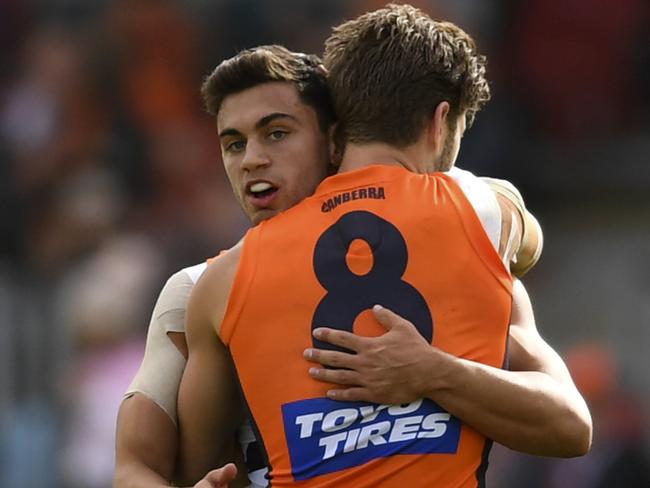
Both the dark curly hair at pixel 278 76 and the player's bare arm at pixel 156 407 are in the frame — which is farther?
the dark curly hair at pixel 278 76

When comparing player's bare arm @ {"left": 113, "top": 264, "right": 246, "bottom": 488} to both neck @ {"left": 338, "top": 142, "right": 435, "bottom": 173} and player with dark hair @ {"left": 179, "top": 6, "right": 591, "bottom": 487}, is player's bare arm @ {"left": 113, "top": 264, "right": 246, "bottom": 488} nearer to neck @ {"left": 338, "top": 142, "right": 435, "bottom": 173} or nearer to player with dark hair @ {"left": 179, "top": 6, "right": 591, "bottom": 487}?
player with dark hair @ {"left": 179, "top": 6, "right": 591, "bottom": 487}

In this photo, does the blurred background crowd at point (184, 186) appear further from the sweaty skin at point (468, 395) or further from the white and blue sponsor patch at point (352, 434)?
the white and blue sponsor patch at point (352, 434)

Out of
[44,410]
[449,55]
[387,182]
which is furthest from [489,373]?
[44,410]

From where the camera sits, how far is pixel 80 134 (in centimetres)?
1077

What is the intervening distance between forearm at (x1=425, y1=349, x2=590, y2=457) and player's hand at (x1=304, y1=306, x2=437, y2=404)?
34 mm

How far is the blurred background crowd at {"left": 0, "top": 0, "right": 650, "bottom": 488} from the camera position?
9.32m

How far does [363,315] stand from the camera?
405 centimetres

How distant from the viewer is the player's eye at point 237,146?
445 centimetres

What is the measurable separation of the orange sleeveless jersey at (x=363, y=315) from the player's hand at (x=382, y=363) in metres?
0.03

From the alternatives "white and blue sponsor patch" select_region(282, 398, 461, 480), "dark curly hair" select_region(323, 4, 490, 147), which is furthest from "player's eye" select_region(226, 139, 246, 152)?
"white and blue sponsor patch" select_region(282, 398, 461, 480)

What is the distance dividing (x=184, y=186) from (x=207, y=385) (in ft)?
20.6

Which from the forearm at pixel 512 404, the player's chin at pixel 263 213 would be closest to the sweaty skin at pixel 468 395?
the forearm at pixel 512 404

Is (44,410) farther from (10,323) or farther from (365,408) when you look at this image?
(365,408)

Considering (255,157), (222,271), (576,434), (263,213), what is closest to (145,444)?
(222,271)
